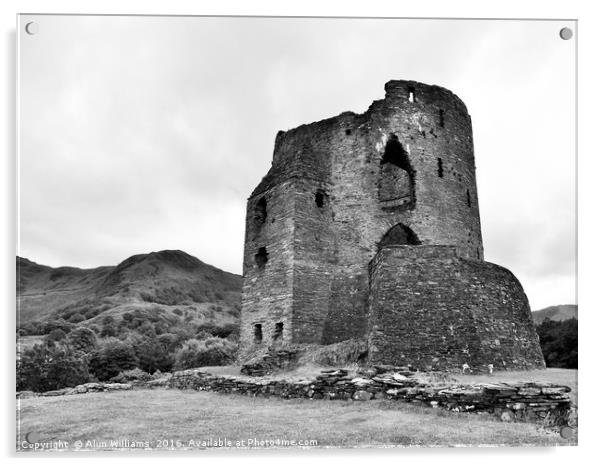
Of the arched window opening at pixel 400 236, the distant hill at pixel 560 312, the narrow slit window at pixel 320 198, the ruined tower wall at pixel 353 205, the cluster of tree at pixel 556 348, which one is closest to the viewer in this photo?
the distant hill at pixel 560 312

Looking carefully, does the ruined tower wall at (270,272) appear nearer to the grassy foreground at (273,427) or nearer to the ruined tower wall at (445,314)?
the ruined tower wall at (445,314)

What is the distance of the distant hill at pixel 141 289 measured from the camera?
10.5m

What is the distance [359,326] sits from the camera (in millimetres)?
17734

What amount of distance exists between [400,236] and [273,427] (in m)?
12.8

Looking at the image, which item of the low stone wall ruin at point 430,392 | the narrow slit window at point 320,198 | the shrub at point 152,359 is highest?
the narrow slit window at point 320,198

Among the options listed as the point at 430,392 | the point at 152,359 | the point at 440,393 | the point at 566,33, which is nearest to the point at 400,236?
the point at 430,392

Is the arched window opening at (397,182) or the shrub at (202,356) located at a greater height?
the arched window opening at (397,182)

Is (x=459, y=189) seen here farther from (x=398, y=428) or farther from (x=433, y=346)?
(x=398, y=428)

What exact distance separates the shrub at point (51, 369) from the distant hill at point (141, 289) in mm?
1302

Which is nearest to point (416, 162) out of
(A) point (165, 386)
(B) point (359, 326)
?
(B) point (359, 326)

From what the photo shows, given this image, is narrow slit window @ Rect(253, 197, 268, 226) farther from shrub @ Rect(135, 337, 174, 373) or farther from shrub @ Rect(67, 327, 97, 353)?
shrub @ Rect(67, 327, 97, 353)

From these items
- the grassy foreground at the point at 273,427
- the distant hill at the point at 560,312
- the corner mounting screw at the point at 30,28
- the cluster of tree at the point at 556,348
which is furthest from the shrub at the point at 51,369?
the cluster of tree at the point at 556,348

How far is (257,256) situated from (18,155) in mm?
11995

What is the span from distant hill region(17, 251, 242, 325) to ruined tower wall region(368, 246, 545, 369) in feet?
24.6
